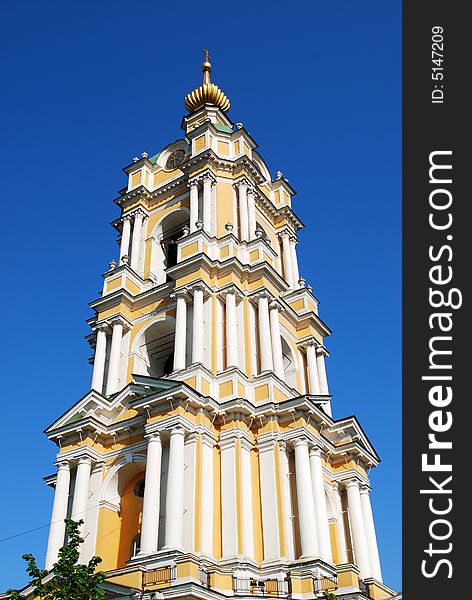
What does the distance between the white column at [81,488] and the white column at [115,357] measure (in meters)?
3.51

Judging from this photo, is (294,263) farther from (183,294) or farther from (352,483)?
(352,483)

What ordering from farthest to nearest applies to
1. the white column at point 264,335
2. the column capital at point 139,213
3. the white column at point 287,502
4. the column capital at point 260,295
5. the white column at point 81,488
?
the column capital at point 139,213 → the column capital at point 260,295 → the white column at point 264,335 → the white column at point 81,488 → the white column at point 287,502

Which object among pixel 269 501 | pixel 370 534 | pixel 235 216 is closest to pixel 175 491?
pixel 269 501

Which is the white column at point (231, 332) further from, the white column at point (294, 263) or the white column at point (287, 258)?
the white column at point (294, 263)

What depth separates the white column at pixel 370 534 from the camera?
25.0 meters

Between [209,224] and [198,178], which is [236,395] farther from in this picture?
[198,178]

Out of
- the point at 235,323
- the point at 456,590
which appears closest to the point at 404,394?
the point at 456,590

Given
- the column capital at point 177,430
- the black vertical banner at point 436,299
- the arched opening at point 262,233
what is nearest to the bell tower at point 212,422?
the column capital at point 177,430

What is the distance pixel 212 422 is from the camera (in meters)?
23.2

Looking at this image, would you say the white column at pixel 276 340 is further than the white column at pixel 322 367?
No

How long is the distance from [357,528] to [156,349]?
37.1ft

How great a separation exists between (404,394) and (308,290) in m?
20.1

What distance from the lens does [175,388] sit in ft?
72.0

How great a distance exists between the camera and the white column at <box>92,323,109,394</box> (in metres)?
27.7
